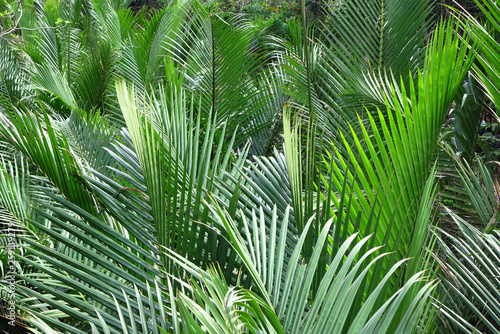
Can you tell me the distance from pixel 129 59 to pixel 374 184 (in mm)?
3333

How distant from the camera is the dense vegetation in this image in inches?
31.6

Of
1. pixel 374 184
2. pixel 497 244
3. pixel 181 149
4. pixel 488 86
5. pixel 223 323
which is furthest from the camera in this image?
pixel 181 149

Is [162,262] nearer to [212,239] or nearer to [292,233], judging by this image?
[212,239]

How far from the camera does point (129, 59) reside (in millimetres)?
3934

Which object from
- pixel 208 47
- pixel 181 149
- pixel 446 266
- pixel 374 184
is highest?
pixel 208 47

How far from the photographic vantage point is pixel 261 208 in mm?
1110

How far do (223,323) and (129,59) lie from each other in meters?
3.68

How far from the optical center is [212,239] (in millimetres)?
1147

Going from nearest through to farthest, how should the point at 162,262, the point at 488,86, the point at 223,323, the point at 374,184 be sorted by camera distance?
the point at 223,323 < the point at 374,184 < the point at 162,262 < the point at 488,86

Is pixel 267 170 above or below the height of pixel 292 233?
above

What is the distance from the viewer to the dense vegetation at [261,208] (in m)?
0.80

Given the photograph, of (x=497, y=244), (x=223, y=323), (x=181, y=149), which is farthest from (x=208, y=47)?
(x=223, y=323)

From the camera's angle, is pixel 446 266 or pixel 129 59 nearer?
pixel 446 266

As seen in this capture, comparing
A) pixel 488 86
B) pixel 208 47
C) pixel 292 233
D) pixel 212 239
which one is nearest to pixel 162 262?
pixel 212 239
